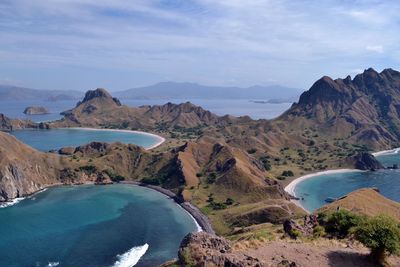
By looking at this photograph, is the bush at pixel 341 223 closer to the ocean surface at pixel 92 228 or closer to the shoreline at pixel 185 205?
the ocean surface at pixel 92 228

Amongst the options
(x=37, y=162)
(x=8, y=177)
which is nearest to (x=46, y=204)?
(x=8, y=177)

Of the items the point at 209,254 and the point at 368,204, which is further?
the point at 368,204

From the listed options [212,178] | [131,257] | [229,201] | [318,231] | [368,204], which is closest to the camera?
[318,231]

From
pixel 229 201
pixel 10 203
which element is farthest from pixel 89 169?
pixel 229 201

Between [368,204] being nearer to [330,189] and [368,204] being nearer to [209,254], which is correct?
[330,189]

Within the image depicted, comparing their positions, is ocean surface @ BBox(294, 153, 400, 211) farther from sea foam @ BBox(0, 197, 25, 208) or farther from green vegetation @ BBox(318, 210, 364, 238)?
green vegetation @ BBox(318, 210, 364, 238)

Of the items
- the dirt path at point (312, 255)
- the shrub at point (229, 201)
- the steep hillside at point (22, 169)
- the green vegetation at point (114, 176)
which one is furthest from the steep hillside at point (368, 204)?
the steep hillside at point (22, 169)
